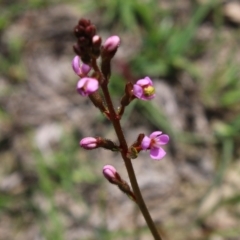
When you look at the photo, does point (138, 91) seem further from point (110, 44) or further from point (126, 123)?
→ point (126, 123)

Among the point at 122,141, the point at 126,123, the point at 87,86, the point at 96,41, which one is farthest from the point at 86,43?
the point at 126,123

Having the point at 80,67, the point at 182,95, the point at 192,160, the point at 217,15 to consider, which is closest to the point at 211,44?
the point at 217,15

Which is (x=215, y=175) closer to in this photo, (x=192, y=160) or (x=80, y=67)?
(x=192, y=160)

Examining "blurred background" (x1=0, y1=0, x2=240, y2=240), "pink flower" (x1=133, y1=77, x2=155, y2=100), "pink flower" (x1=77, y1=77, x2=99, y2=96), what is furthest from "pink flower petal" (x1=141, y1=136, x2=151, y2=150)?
"blurred background" (x1=0, y1=0, x2=240, y2=240)

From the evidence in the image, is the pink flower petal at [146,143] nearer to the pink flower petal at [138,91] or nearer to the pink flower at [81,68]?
the pink flower petal at [138,91]

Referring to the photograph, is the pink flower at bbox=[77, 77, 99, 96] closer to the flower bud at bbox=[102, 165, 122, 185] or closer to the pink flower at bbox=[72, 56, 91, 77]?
the pink flower at bbox=[72, 56, 91, 77]

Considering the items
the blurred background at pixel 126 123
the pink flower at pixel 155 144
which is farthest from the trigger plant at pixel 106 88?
the blurred background at pixel 126 123
